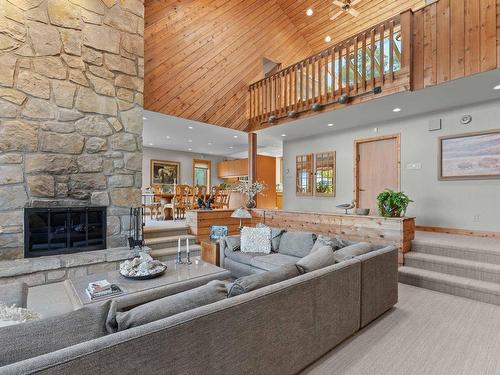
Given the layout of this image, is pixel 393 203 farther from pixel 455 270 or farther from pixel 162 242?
pixel 162 242

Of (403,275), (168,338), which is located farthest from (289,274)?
Answer: (403,275)

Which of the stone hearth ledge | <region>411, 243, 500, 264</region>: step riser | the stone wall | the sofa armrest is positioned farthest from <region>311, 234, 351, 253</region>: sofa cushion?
the stone wall

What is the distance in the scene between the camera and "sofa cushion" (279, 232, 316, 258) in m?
3.48

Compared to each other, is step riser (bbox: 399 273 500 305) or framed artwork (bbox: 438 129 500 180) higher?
framed artwork (bbox: 438 129 500 180)

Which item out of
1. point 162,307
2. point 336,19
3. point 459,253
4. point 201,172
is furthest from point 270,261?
point 201,172

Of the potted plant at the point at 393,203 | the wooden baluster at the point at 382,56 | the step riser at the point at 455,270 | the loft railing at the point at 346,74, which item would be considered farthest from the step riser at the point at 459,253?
the wooden baluster at the point at 382,56

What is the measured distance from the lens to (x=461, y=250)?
3668mm

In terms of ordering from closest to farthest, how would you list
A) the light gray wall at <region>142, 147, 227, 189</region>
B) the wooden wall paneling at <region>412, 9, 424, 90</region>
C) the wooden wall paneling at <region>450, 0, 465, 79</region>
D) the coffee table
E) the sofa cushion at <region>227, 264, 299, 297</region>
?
the sofa cushion at <region>227, 264, 299, 297</region> → the coffee table → the wooden wall paneling at <region>450, 0, 465, 79</region> → the wooden wall paneling at <region>412, 9, 424, 90</region> → the light gray wall at <region>142, 147, 227, 189</region>

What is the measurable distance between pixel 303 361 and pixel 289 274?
0.58m

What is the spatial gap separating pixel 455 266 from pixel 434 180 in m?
2.32

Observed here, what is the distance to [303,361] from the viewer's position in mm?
1811

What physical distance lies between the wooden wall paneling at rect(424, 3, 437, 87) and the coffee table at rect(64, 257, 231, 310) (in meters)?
4.26

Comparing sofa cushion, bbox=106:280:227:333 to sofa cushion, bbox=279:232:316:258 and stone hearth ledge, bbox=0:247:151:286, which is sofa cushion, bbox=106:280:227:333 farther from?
stone hearth ledge, bbox=0:247:151:286

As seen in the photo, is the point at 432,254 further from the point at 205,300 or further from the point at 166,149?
the point at 166,149
